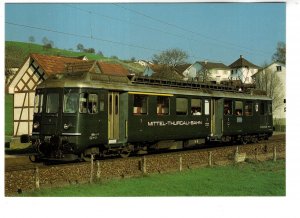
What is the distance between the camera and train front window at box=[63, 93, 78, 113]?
50.7ft

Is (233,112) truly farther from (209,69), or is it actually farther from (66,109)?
(209,69)

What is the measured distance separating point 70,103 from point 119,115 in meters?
2.15

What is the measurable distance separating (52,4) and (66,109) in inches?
142

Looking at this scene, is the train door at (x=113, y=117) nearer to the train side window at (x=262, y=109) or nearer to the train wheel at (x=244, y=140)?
the train wheel at (x=244, y=140)

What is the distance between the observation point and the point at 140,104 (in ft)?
58.1

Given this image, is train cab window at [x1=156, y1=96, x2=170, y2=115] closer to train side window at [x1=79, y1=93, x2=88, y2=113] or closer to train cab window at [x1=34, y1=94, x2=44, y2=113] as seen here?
train side window at [x1=79, y1=93, x2=88, y2=113]

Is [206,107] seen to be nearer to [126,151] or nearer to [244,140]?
[244,140]

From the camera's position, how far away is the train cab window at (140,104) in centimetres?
1742

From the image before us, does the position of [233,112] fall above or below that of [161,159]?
above

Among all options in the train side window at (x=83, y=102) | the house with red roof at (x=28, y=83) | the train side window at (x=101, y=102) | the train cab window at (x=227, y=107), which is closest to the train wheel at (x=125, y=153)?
the train side window at (x=101, y=102)

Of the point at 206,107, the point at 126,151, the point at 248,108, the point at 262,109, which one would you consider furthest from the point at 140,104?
the point at 262,109

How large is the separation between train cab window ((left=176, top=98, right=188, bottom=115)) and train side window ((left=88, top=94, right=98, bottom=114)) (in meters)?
4.77
